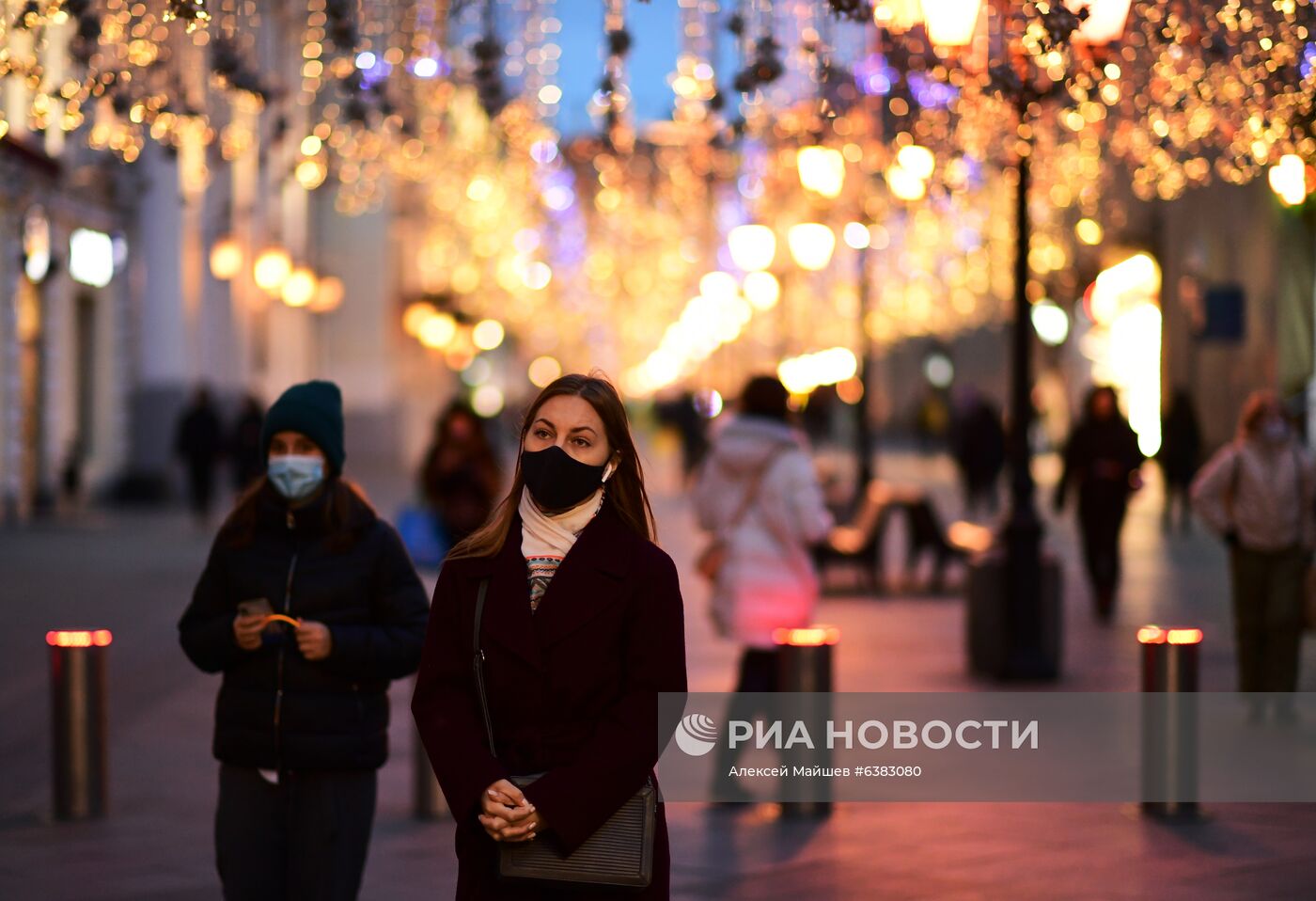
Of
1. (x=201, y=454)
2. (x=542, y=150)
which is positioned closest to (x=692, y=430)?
(x=542, y=150)

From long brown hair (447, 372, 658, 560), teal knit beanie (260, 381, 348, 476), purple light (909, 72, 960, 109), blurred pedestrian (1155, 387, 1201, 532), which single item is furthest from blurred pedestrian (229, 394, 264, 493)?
long brown hair (447, 372, 658, 560)

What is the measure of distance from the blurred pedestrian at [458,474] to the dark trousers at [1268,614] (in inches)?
171

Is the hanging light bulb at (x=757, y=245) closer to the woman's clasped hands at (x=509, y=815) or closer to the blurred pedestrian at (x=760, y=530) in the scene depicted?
the blurred pedestrian at (x=760, y=530)

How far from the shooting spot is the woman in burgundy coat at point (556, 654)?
4195 millimetres

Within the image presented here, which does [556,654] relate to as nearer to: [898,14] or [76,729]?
[76,729]

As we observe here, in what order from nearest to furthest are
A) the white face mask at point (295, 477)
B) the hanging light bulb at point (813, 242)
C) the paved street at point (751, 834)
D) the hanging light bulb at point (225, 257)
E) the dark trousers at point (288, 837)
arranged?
the dark trousers at point (288, 837) → the white face mask at point (295, 477) → the paved street at point (751, 834) → the hanging light bulb at point (813, 242) → the hanging light bulb at point (225, 257)

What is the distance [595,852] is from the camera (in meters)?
4.21

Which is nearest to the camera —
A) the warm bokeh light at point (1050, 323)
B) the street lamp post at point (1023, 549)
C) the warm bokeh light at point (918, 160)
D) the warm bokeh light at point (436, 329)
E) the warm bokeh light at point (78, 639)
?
the warm bokeh light at point (78, 639)

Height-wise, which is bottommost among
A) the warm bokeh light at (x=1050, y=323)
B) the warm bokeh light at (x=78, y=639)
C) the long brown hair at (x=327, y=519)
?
the warm bokeh light at (x=78, y=639)

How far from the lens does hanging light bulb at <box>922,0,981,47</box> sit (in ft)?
34.5

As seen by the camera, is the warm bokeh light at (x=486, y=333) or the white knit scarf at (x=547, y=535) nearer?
the white knit scarf at (x=547, y=535)

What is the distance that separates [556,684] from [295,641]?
1651 mm

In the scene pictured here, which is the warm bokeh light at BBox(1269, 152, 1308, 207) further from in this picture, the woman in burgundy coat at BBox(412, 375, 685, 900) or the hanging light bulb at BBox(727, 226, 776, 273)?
the hanging light bulb at BBox(727, 226, 776, 273)

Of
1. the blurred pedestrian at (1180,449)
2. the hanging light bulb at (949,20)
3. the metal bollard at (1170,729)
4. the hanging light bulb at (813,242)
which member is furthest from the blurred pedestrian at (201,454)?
the metal bollard at (1170,729)
